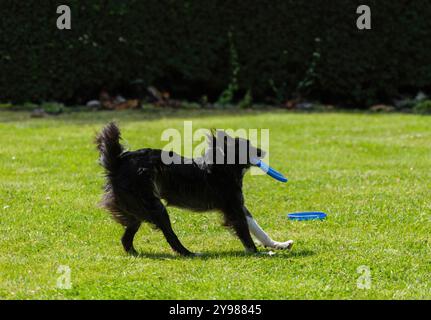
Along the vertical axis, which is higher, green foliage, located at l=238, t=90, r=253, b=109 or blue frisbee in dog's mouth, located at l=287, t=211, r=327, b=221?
green foliage, located at l=238, t=90, r=253, b=109

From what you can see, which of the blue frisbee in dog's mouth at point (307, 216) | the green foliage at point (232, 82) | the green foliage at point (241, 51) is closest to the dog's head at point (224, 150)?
the blue frisbee in dog's mouth at point (307, 216)

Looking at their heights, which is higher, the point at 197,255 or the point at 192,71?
the point at 192,71

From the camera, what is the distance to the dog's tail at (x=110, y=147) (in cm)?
608

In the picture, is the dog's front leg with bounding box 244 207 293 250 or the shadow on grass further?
the dog's front leg with bounding box 244 207 293 250

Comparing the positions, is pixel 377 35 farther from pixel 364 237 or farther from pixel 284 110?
pixel 364 237

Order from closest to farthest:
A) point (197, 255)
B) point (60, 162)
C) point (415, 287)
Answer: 1. point (415, 287)
2. point (197, 255)
3. point (60, 162)

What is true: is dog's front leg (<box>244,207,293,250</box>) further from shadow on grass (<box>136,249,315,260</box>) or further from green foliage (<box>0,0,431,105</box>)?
green foliage (<box>0,0,431,105</box>)

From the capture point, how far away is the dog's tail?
20.0 ft

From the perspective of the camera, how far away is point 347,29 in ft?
51.4

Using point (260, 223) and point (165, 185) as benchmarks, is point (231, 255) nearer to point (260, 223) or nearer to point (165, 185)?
point (165, 185)

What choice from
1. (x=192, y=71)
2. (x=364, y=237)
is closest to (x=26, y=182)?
(x=364, y=237)

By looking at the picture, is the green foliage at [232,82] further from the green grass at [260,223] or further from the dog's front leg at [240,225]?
the dog's front leg at [240,225]

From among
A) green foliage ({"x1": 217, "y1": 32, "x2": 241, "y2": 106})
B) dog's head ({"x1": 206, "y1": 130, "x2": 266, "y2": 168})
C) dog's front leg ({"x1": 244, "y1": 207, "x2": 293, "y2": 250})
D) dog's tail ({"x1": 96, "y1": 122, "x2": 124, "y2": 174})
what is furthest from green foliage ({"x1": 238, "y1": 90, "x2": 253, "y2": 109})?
dog's tail ({"x1": 96, "y1": 122, "x2": 124, "y2": 174})

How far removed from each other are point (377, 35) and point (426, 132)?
3.53m
